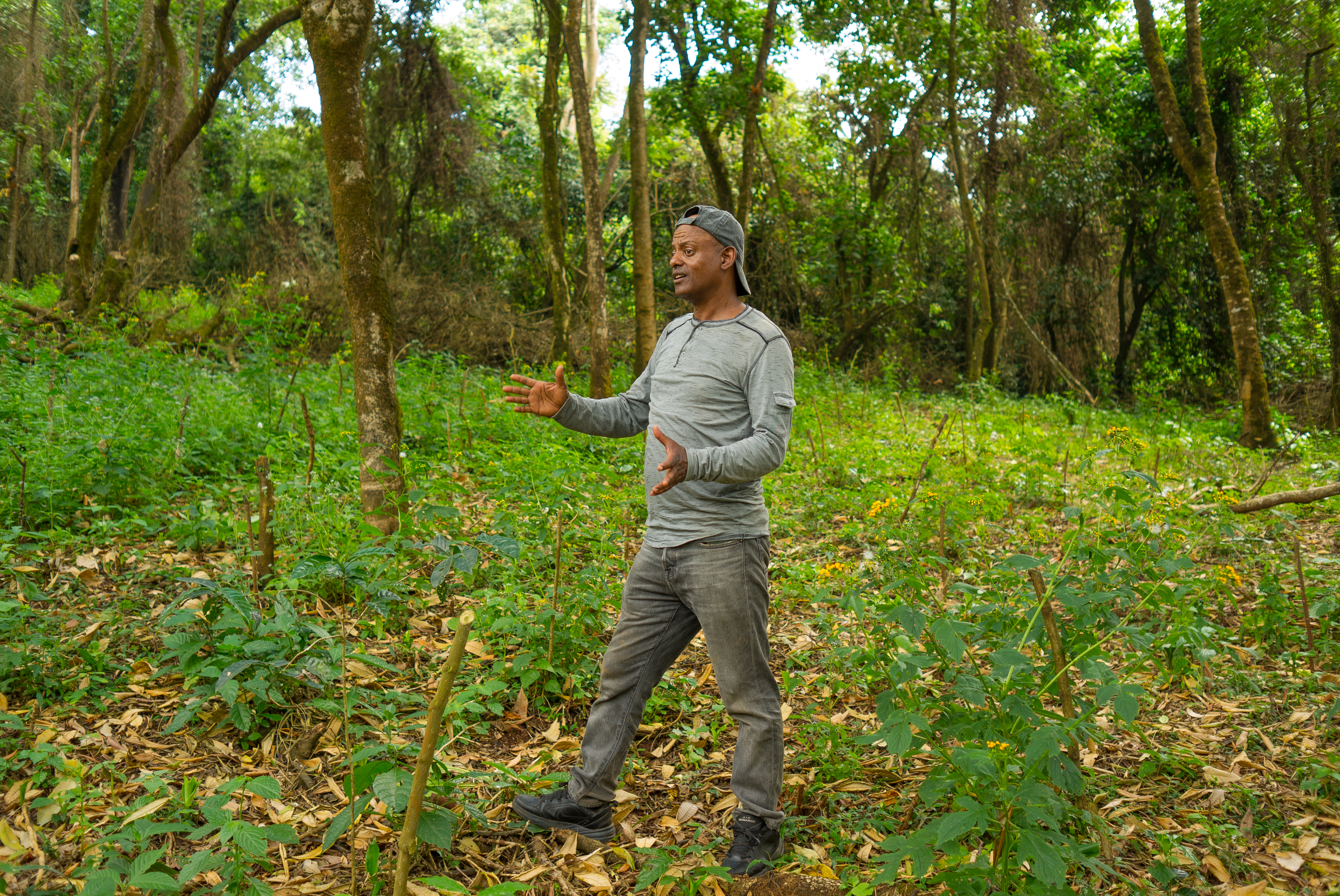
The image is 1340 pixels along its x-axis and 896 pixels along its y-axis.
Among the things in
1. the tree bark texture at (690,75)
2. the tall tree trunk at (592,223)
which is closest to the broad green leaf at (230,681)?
the tall tree trunk at (592,223)

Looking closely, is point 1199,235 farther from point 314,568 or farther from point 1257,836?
point 314,568

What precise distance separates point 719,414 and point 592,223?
6.82m

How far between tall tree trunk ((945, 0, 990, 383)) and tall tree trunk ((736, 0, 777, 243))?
3421mm

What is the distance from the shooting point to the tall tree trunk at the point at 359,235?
450 cm

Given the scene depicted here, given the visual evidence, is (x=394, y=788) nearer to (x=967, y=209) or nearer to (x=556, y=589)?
(x=556, y=589)

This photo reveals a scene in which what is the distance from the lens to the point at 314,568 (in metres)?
3.05

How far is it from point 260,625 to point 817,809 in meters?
2.25

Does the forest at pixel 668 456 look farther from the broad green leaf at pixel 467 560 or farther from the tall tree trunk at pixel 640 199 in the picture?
the broad green leaf at pixel 467 560

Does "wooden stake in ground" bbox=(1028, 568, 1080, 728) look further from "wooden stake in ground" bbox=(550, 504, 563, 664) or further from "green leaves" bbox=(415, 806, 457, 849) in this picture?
"wooden stake in ground" bbox=(550, 504, 563, 664)

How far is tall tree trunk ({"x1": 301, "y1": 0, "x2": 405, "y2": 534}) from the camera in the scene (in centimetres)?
450

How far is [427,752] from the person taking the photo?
1.89 m

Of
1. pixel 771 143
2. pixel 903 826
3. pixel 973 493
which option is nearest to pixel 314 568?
pixel 903 826

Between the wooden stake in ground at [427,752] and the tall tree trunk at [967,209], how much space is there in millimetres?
14739

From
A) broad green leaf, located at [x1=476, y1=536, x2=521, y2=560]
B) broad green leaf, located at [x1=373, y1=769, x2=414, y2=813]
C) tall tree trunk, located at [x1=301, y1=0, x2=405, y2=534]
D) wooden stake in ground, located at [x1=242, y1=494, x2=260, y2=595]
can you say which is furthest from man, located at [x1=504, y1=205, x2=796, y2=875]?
tall tree trunk, located at [x1=301, y1=0, x2=405, y2=534]
